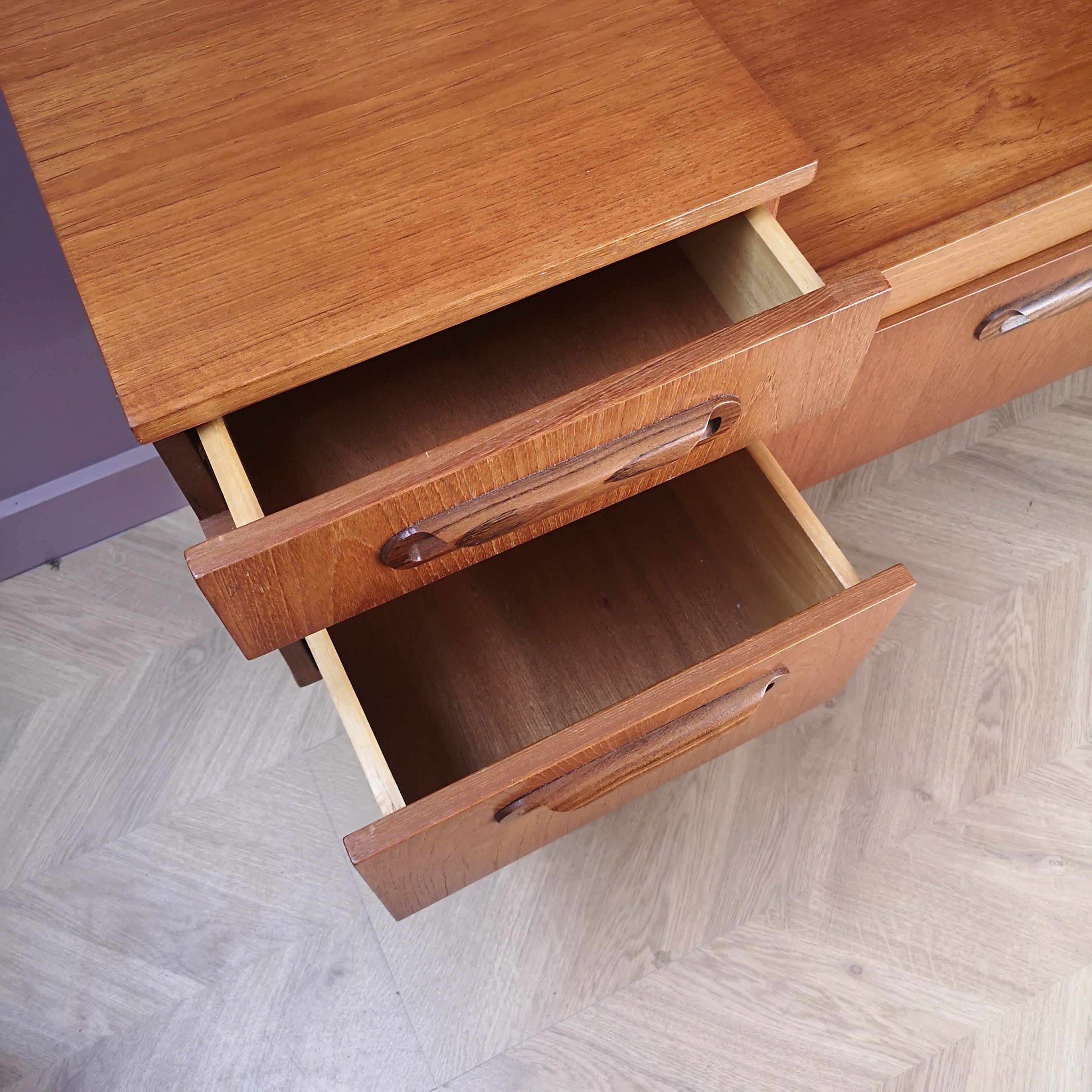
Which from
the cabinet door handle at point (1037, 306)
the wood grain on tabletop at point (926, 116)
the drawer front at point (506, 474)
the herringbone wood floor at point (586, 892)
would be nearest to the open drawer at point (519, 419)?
the drawer front at point (506, 474)

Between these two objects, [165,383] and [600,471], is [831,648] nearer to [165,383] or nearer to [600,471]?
[600,471]

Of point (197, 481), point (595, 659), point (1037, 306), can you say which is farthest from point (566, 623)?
point (1037, 306)

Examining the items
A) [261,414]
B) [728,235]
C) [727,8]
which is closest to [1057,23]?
[727,8]

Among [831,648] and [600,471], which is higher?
[600,471]

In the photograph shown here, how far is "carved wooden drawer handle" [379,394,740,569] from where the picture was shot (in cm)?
54

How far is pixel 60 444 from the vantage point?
101 cm

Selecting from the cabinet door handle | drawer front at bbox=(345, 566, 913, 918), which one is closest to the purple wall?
drawer front at bbox=(345, 566, 913, 918)

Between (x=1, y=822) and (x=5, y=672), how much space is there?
6.4 inches

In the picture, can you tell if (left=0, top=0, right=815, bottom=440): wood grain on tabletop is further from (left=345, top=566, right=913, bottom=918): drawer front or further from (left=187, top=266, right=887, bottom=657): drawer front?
(left=345, top=566, right=913, bottom=918): drawer front

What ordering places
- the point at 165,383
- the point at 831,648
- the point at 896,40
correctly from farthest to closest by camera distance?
the point at 896,40 < the point at 831,648 < the point at 165,383

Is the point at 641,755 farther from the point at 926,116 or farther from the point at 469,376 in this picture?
the point at 926,116

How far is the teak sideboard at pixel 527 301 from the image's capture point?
0.53 metres

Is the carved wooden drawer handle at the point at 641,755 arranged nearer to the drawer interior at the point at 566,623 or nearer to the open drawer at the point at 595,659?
the open drawer at the point at 595,659

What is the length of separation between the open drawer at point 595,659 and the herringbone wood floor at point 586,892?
0.79 ft
